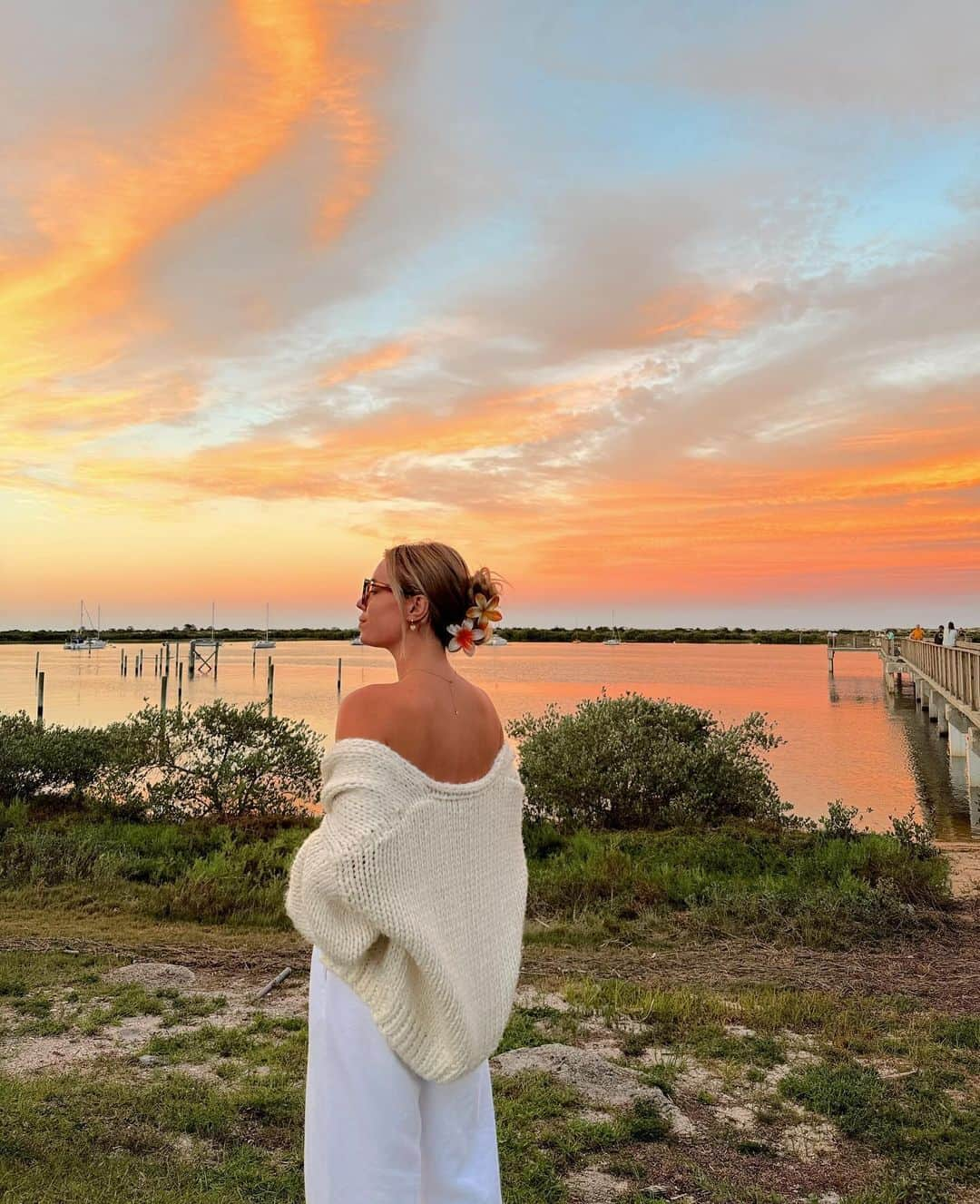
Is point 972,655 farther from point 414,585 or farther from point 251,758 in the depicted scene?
point 414,585

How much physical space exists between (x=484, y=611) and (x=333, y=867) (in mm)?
812

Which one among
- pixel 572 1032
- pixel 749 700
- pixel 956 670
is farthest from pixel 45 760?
pixel 749 700

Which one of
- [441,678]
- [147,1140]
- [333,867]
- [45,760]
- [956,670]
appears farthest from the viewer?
[956,670]

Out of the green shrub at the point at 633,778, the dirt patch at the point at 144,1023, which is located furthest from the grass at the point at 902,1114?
the green shrub at the point at 633,778

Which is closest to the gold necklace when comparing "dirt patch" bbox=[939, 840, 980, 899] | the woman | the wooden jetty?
the woman

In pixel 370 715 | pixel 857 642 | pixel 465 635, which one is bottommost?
pixel 370 715

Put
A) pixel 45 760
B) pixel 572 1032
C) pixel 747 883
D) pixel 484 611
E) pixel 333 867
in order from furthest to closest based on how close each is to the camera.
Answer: pixel 45 760 → pixel 747 883 → pixel 572 1032 → pixel 484 611 → pixel 333 867

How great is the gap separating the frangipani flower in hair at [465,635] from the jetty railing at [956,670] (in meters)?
21.0

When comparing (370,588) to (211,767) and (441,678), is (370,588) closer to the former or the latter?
(441,678)

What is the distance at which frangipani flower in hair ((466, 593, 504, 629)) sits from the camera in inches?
108

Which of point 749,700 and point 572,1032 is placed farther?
point 749,700

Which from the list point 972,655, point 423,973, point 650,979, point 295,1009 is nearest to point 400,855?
point 423,973

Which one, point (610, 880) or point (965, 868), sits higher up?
point (610, 880)

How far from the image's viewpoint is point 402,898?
98.2 inches
